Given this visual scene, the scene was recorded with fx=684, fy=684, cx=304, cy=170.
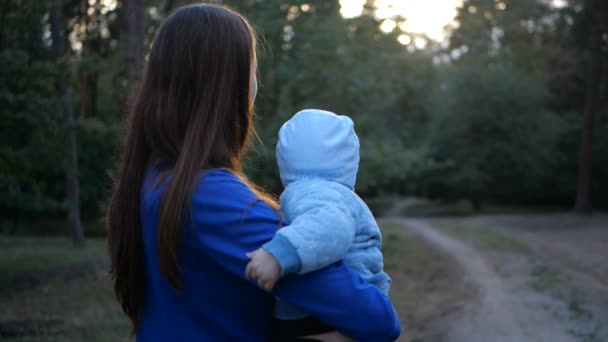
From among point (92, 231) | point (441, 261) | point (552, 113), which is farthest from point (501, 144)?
point (441, 261)

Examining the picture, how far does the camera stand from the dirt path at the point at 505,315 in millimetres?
7926

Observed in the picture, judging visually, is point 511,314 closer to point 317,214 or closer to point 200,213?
point 317,214

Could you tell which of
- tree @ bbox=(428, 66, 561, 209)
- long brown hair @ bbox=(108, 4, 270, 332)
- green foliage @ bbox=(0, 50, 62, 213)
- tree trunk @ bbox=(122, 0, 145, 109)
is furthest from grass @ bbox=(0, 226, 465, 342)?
tree @ bbox=(428, 66, 561, 209)

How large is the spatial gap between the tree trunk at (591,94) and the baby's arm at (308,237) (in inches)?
1228

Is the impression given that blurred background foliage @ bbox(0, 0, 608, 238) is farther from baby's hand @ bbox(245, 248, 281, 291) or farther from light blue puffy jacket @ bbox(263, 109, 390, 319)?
baby's hand @ bbox(245, 248, 281, 291)

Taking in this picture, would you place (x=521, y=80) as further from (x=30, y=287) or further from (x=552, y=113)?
(x=30, y=287)

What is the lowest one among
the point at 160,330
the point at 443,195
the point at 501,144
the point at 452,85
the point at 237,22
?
the point at 443,195

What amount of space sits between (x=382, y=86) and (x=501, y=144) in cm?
2806

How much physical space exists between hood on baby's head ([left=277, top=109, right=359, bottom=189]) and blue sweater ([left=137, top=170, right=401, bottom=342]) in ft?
0.85

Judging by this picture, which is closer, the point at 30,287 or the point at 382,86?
the point at 30,287

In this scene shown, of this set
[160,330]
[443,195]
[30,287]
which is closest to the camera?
[160,330]

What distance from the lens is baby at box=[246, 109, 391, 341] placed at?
1.58 m

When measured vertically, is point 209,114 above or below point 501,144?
above

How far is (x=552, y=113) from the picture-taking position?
41.4 m
